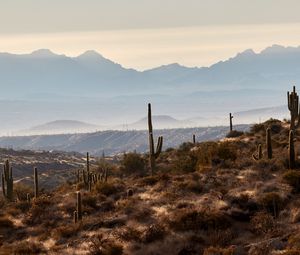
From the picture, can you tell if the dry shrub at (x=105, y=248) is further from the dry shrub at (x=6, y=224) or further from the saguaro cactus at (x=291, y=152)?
the saguaro cactus at (x=291, y=152)

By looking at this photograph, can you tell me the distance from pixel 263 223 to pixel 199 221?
2572mm

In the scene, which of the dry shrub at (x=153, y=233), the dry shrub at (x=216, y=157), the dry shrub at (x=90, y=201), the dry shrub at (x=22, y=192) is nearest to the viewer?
the dry shrub at (x=153, y=233)

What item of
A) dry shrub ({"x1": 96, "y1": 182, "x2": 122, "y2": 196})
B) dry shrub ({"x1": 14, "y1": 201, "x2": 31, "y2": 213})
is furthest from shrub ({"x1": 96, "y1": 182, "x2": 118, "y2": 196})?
dry shrub ({"x1": 14, "y1": 201, "x2": 31, "y2": 213})

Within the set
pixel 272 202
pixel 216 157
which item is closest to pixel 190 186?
pixel 272 202

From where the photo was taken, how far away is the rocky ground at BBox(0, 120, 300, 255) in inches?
835

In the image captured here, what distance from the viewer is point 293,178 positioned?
2500 centimetres

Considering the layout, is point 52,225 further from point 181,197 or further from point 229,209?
point 229,209

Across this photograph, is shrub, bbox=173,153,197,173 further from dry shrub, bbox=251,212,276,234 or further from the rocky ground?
dry shrub, bbox=251,212,276,234

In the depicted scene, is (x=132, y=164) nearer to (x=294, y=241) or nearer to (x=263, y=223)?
(x=263, y=223)

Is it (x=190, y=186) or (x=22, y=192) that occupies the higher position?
(x=190, y=186)

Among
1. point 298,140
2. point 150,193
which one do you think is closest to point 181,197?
point 150,193

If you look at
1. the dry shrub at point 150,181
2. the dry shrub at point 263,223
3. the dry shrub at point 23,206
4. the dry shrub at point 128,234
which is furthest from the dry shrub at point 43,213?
the dry shrub at point 263,223

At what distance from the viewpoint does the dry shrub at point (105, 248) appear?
21.3m

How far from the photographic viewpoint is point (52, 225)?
26.9 metres
